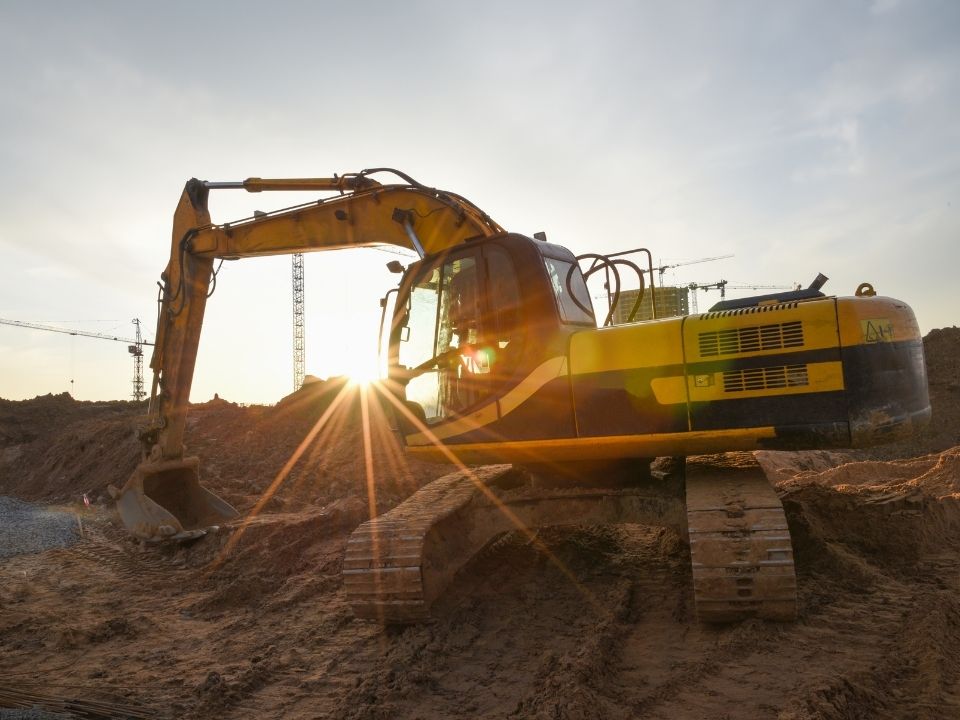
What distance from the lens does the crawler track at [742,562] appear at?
158 inches

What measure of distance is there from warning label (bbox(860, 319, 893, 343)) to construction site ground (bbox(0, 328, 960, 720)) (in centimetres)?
174

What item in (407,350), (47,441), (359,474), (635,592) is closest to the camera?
(635,592)

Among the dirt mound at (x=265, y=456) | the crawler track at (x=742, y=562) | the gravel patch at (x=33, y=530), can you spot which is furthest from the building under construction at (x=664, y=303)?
the gravel patch at (x=33, y=530)

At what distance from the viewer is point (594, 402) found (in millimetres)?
4914

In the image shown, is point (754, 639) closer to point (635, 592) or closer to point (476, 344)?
point (635, 592)

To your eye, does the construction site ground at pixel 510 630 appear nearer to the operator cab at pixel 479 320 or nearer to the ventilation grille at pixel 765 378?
the ventilation grille at pixel 765 378

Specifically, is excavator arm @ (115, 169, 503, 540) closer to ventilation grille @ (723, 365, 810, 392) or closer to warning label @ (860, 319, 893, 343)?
ventilation grille @ (723, 365, 810, 392)

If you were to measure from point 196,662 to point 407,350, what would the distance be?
8.92 feet

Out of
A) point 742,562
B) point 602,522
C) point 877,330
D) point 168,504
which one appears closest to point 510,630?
point 602,522

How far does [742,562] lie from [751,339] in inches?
57.7

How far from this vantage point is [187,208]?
8117mm

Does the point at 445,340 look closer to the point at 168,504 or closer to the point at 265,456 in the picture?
the point at 168,504

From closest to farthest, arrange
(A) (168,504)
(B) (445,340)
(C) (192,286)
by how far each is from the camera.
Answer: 1. (B) (445,340)
2. (C) (192,286)
3. (A) (168,504)

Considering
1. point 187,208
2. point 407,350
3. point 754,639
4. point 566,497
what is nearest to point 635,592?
point 566,497
